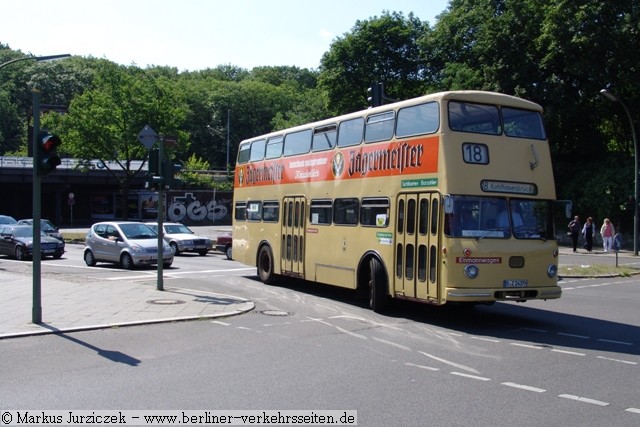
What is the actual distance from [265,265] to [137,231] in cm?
760

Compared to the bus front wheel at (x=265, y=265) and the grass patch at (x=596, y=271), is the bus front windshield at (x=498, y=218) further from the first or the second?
the grass patch at (x=596, y=271)

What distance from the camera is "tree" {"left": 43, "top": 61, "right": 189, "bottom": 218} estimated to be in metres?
49.7

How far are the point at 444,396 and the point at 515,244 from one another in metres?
5.64

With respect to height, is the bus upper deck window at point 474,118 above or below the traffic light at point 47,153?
above

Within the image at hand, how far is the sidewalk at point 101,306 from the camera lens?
11891mm

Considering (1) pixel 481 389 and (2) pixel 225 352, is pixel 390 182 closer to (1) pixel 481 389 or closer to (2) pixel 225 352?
(2) pixel 225 352

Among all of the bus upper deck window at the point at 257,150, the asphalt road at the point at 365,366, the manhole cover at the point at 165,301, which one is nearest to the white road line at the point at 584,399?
the asphalt road at the point at 365,366

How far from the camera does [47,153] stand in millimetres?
11328

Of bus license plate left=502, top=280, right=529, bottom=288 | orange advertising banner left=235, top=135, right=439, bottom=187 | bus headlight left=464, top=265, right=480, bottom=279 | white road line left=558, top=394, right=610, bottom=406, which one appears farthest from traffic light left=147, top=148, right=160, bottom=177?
white road line left=558, top=394, right=610, bottom=406

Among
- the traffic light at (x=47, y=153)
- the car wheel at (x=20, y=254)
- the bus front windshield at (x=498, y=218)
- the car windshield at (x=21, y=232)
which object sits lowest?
the car wheel at (x=20, y=254)

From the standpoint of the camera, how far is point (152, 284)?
1875 cm

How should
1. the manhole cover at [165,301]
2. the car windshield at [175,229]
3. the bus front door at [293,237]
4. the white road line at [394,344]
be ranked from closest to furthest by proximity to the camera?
the white road line at [394,344] → the manhole cover at [165,301] → the bus front door at [293,237] → the car windshield at [175,229]

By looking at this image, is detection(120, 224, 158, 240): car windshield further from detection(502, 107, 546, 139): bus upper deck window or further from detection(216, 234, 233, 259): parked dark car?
detection(502, 107, 546, 139): bus upper deck window

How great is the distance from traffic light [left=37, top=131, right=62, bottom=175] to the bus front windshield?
6510mm
